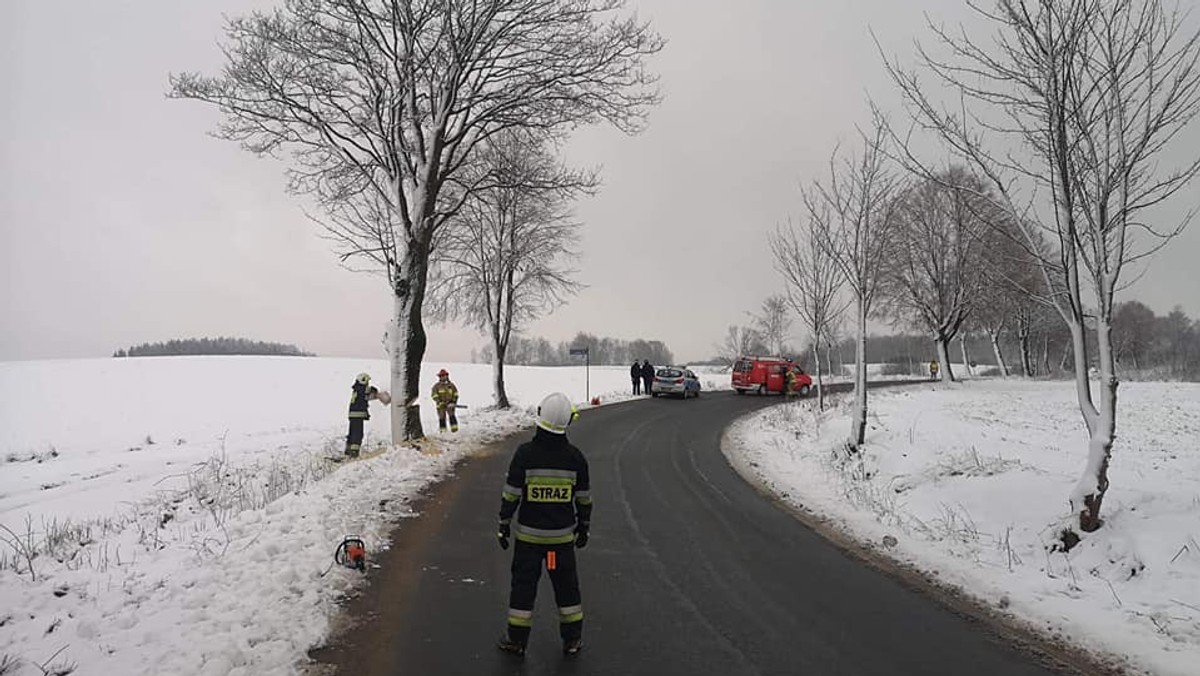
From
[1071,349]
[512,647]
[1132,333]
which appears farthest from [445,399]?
[1132,333]

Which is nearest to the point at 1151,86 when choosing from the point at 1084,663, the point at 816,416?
the point at 1084,663

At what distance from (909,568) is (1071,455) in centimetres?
1044

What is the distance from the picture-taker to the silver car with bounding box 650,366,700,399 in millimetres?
34312

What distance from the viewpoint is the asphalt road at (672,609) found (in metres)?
4.55

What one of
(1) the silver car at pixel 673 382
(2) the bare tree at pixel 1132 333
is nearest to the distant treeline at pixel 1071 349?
(2) the bare tree at pixel 1132 333

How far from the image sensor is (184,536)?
767 cm

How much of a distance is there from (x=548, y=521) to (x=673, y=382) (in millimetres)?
29934

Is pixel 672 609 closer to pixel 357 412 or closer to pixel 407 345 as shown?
pixel 407 345

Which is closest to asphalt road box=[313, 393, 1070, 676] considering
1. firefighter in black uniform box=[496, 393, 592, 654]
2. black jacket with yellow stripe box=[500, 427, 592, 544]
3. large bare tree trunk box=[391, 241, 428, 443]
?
firefighter in black uniform box=[496, 393, 592, 654]

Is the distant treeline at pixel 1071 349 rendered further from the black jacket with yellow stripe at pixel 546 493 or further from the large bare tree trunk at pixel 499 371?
the black jacket with yellow stripe at pixel 546 493

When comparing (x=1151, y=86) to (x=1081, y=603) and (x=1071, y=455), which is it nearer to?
(x=1081, y=603)

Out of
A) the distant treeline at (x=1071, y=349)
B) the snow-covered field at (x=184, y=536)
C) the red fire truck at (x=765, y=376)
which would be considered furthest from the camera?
the distant treeline at (x=1071, y=349)

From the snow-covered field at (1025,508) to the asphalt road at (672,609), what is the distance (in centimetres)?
88

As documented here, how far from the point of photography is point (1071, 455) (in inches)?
578
